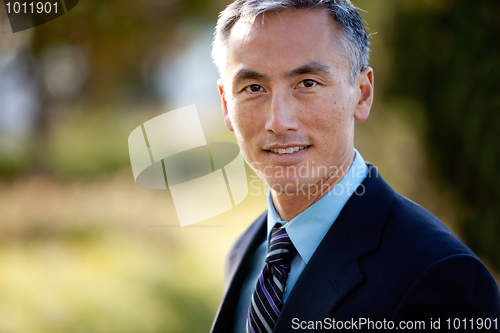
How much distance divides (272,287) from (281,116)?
2.08 ft

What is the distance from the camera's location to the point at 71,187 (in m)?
7.36

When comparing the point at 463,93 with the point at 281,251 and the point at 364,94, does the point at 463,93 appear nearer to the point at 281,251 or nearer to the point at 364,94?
the point at 364,94

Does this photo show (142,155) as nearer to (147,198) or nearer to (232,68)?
(147,198)

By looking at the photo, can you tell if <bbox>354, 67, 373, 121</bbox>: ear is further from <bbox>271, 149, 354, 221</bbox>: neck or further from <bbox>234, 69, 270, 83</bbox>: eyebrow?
<bbox>234, 69, 270, 83</bbox>: eyebrow

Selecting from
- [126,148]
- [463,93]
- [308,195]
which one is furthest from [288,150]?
[126,148]

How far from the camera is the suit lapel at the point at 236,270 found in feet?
5.28

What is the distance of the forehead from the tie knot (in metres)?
0.64

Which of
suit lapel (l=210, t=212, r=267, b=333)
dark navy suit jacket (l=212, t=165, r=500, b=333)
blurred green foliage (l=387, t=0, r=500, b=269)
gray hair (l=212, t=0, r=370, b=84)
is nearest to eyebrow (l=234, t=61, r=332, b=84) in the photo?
gray hair (l=212, t=0, r=370, b=84)

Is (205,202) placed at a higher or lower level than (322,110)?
lower

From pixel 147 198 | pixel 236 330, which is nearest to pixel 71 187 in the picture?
pixel 147 198

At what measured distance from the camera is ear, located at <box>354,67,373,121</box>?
4.80ft

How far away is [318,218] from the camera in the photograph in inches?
54.1

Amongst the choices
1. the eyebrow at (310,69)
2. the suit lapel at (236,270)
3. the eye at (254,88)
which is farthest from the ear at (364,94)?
the suit lapel at (236,270)

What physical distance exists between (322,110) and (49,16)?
8.32 meters
